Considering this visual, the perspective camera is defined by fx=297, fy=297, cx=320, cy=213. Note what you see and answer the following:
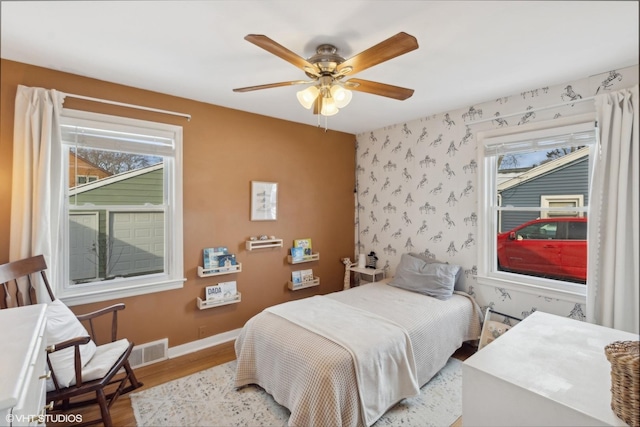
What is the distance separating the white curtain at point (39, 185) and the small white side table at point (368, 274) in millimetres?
2824

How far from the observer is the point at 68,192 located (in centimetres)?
217

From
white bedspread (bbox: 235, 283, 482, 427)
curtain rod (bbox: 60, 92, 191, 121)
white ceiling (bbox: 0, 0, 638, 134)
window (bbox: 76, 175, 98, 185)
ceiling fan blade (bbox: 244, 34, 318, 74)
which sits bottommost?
white bedspread (bbox: 235, 283, 482, 427)

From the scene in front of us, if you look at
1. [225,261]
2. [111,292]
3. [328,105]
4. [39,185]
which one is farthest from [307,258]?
[39,185]

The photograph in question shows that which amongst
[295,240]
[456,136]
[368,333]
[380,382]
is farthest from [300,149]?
[380,382]

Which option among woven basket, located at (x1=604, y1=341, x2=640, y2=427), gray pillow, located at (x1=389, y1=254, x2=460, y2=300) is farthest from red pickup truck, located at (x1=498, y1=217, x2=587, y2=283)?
woven basket, located at (x1=604, y1=341, x2=640, y2=427)

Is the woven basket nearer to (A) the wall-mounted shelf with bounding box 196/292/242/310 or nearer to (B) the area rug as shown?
(B) the area rug

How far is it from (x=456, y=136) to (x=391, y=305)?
1762mm

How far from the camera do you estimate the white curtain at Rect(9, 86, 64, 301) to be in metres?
1.79

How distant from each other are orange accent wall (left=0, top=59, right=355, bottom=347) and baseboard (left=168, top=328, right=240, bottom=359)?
0.05 m

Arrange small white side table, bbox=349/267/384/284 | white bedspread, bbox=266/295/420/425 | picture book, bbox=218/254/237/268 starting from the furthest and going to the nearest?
small white side table, bbox=349/267/384/284 < picture book, bbox=218/254/237/268 < white bedspread, bbox=266/295/420/425

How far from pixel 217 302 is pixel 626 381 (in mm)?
2722

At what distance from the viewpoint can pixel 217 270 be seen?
279cm

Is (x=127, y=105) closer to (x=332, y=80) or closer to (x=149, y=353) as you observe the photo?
(x=332, y=80)

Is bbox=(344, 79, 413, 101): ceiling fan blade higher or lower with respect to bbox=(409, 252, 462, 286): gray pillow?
higher
